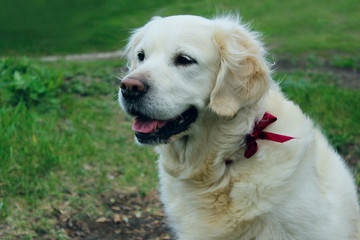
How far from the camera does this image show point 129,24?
14.5 meters

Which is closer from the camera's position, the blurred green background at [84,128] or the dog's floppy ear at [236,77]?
the dog's floppy ear at [236,77]

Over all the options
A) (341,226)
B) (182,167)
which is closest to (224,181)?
(182,167)

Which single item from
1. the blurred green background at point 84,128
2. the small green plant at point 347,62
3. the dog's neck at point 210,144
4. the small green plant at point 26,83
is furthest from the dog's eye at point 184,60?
the small green plant at point 347,62

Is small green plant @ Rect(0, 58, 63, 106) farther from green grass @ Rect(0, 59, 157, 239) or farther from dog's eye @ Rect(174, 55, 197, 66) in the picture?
dog's eye @ Rect(174, 55, 197, 66)

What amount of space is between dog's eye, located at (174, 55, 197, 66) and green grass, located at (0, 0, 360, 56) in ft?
24.7

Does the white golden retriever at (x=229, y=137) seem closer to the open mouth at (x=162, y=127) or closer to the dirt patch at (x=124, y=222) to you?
the open mouth at (x=162, y=127)

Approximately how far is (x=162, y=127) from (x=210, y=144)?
0.34 metres

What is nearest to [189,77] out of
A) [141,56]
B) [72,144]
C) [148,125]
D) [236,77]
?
[236,77]

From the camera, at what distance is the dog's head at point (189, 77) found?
2.71m

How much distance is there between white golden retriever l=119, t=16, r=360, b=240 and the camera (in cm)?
270

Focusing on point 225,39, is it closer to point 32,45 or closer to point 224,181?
point 224,181

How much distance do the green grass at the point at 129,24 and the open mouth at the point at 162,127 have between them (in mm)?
7525

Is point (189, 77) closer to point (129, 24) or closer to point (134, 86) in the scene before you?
point (134, 86)

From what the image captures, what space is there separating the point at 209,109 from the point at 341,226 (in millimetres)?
1143
